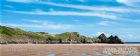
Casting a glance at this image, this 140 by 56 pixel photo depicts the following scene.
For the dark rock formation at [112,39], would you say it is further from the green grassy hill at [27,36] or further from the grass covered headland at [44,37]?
the green grassy hill at [27,36]

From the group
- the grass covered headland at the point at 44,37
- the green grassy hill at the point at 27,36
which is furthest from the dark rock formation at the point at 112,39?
the green grassy hill at the point at 27,36

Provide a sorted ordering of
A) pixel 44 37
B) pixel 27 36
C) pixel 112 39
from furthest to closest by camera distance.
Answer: pixel 44 37
pixel 27 36
pixel 112 39

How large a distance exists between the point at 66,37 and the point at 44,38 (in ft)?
58.3

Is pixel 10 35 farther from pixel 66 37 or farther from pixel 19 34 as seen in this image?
pixel 66 37

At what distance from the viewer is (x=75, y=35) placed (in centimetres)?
19575

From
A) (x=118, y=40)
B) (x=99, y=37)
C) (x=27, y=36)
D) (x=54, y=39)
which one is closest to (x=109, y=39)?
(x=118, y=40)

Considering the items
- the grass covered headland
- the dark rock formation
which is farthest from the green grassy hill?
the dark rock formation

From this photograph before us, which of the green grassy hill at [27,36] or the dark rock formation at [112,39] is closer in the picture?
the dark rock formation at [112,39]

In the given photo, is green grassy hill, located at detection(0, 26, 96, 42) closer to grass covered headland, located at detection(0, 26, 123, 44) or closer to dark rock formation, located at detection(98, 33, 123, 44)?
grass covered headland, located at detection(0, 26, 123, 44)

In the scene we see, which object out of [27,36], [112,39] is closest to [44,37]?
[27,36]

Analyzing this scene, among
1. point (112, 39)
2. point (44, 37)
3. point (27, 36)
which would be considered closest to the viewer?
point (112, 39)

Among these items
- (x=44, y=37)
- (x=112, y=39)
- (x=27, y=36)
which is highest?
(x=27, y=36)

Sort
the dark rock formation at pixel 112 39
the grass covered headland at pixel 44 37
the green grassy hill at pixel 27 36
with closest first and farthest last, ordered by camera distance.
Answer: the dark rock formation at pixel 112 39
the grass covered headland at pixel 44 37
the green grassy hill at pixel 27 36

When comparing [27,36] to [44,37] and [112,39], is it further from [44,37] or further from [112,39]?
[112,39]
